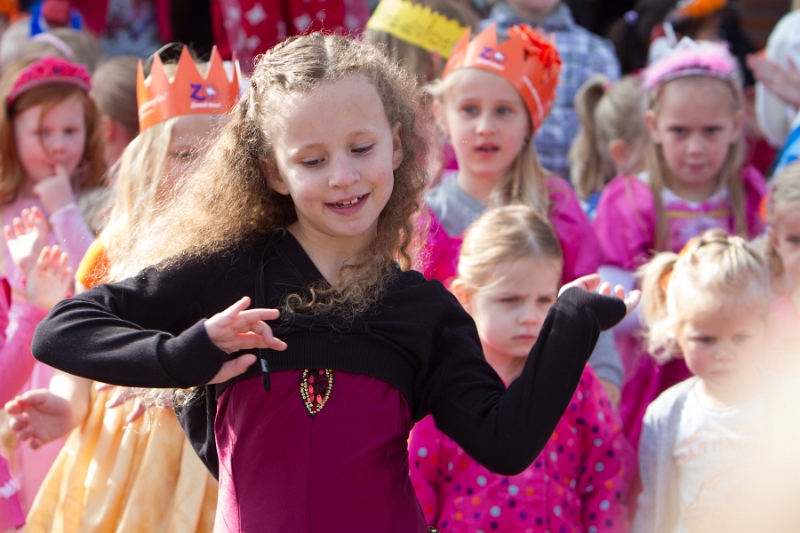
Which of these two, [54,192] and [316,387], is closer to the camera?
[316,387]

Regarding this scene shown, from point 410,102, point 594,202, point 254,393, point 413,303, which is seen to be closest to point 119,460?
point 254,393

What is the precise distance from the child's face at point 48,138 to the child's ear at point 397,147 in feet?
8.34

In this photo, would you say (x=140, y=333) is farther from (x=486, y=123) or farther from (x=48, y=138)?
(x=48, y=138)

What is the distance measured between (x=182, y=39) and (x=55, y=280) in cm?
363

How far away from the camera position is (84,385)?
9.59ft

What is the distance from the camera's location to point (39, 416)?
2777 millimetres

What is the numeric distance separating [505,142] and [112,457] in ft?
6.43

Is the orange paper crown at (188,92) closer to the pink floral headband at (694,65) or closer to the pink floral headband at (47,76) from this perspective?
the pink floral headband at (47,76)

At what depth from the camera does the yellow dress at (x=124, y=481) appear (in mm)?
2805

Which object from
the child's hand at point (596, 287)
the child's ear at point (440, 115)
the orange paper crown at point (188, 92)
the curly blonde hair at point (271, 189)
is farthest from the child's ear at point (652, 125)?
the child's hand at point (596, 287)

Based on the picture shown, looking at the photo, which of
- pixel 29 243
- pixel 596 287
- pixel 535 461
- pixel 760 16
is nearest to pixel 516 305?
pixel 535 461

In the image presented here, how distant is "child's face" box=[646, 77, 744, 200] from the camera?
14.5 ft

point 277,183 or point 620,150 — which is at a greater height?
point 620,150

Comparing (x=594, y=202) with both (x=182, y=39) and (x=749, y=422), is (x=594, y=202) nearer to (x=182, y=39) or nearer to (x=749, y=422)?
(x=749, y=422)
